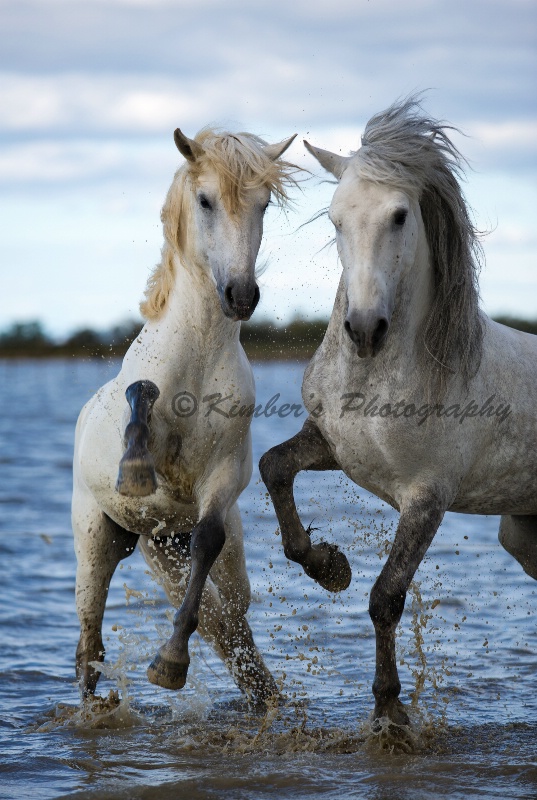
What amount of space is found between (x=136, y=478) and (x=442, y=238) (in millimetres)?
1628

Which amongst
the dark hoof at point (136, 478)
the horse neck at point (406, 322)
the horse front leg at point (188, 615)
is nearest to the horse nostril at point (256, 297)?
the horse neck at point (406, 322)

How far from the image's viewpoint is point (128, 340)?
634cm

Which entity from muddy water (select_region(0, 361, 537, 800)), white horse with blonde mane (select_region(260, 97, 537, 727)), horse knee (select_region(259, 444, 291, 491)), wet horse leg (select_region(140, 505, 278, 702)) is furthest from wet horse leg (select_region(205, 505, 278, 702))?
A: horse knee (select_region(259, 444, 291, 491))

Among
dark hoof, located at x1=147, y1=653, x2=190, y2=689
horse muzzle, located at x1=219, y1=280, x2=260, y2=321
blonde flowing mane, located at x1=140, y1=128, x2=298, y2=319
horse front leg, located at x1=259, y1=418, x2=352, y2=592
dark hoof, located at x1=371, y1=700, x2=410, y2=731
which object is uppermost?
blonde flowing mane, located at x1=140, y1=128, x2=298, y2=319

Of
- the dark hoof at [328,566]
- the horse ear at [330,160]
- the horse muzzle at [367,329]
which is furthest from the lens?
the dark hoof at [328,566]

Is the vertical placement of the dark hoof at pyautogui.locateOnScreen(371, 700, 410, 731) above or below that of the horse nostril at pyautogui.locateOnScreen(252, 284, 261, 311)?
below

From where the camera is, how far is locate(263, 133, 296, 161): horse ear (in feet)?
16.6

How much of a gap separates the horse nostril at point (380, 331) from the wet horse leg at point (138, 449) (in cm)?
112

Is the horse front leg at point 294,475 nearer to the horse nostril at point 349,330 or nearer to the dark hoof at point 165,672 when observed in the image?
the dark hoof at point 165,672

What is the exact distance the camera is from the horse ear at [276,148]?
506cm

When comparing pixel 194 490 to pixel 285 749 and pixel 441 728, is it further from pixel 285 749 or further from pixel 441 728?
pixel 441 728

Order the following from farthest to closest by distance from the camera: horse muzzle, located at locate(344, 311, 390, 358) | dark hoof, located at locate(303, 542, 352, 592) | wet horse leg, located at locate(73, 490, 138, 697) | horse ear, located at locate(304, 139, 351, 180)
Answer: wet horse leg, located at locate(73, 490, 138, 697) → dark hoof, located at locate(303, 542, 352, 592) → horse ear, located at locate(304, 139, 351, 180) → horse muzzle, located at locate(344, 311, 390, 358)

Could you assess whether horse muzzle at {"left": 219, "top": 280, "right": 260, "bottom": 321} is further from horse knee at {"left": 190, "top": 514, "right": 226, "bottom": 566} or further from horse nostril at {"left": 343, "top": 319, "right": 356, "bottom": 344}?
horse knee at {"left": 190, "top": 514, "right": 226, "bottom": 566}

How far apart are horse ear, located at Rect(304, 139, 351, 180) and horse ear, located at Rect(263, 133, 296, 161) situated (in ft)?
1.42
